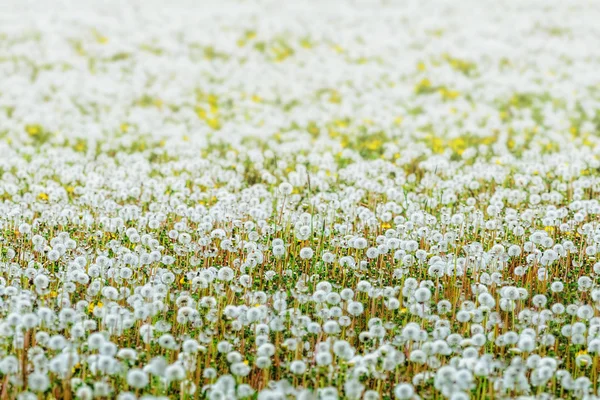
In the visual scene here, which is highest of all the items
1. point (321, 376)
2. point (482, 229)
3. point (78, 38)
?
point (78, 38)

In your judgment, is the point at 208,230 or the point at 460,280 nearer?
the point at 460,280

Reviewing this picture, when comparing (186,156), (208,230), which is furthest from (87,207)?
(186,156)

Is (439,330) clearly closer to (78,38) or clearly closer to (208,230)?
(208,230)

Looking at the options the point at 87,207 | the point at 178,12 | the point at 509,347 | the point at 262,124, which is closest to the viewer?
the point at 509,347

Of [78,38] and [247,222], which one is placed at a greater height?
[78,38]

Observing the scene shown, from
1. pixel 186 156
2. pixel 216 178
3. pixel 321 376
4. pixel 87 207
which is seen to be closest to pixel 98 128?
pixel 186 156

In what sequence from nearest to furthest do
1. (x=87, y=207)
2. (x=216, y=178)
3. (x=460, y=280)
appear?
(x=460, y=280), (x=87, y=207), (x=216, y=178)
